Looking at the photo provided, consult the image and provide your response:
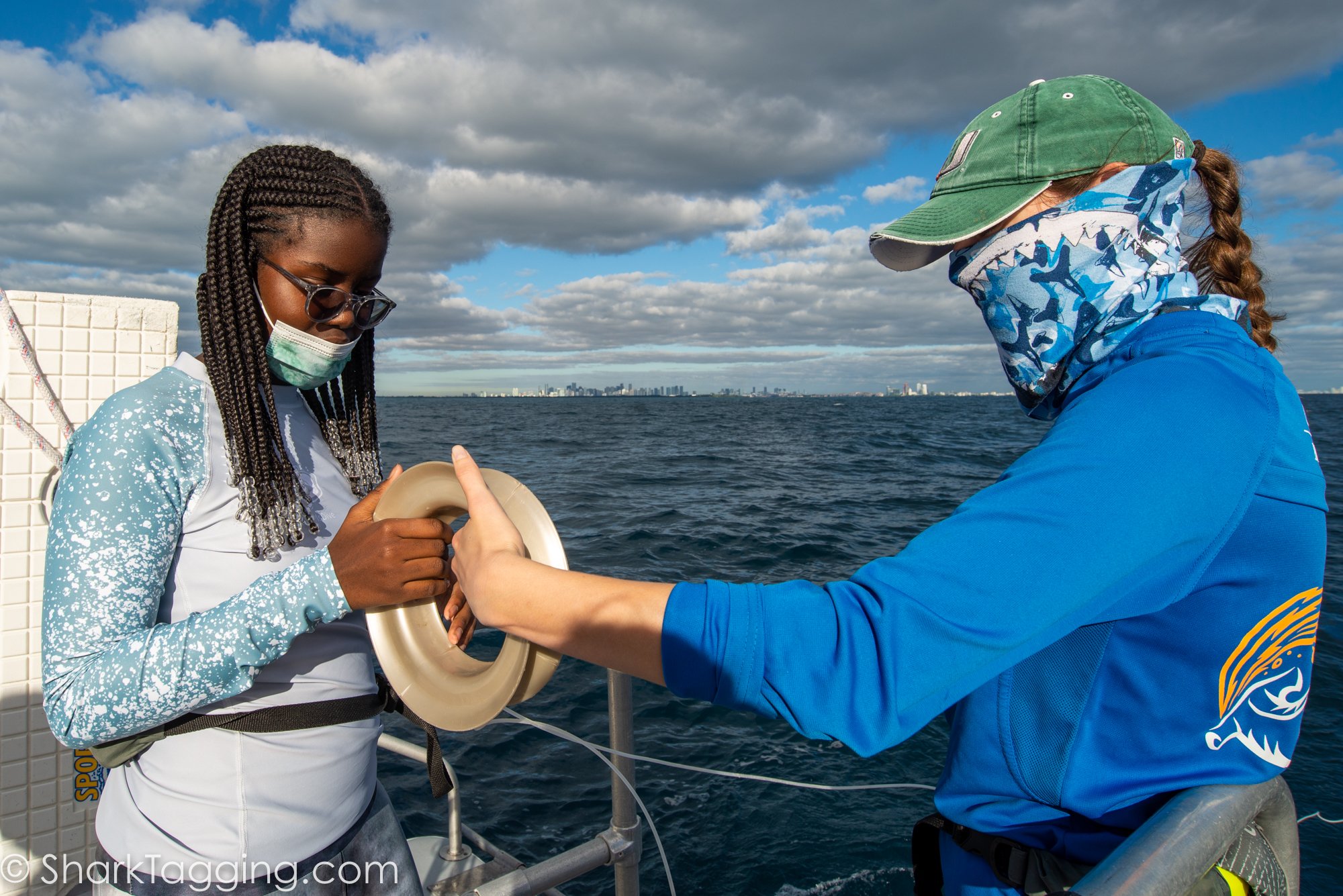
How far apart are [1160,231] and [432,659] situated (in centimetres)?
178

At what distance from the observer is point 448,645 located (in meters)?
1.79

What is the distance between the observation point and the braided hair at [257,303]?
1.71 metres

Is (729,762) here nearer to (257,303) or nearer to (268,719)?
(268,719)

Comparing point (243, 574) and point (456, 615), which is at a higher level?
point (243, 574)

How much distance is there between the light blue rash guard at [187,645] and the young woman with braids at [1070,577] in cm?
60

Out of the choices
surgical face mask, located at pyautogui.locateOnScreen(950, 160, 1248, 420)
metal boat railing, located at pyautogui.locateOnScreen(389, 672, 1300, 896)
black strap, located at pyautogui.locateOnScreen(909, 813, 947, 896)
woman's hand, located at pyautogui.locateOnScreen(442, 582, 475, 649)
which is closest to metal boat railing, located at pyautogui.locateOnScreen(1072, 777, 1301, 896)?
metal boat railing, located at pyautogui.locateOnScreen(389, 672, 1300, 896)

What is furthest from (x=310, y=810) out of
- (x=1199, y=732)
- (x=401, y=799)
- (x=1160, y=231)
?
(x=401, y=799)

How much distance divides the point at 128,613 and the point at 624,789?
6.03 ft

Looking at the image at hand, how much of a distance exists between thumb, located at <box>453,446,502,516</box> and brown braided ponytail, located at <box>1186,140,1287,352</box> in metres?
1.50

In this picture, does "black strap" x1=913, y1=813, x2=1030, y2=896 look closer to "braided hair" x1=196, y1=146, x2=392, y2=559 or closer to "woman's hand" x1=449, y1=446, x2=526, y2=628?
"woman's hand" x1=449, y1=446, x2=526, y2=628

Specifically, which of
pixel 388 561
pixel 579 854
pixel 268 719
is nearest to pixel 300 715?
pixel 268 719

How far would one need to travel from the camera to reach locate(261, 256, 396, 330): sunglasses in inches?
72.4

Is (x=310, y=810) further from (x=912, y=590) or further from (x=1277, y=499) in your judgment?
(x=1277, y=499)

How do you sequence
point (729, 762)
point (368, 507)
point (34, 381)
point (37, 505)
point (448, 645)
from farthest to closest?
point (729, 762) → point (37, 505) → point (34, 381) → point (448, 645) → point (368, 507)
